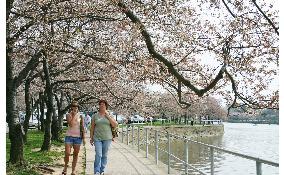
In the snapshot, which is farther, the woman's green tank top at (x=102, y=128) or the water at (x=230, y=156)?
the woman's green tank top at (x=102, y=128)

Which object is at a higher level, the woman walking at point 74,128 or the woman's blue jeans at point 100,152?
the woman walking at point 74,128

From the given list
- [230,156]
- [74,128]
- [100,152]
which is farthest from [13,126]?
[230,156]

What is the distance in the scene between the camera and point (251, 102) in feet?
30.9

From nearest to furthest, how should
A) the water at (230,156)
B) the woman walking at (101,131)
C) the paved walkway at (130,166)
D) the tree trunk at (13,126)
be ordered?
the water at (230,156) → the woman walking at (101,131) → the paved walkway at (130,166) → the tree trunk at (13,126)

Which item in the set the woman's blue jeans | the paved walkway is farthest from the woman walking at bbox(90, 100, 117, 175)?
the paved walkway

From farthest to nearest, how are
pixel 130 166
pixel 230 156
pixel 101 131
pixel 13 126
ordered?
pixel 130 166 < pixel 13 126 < pixel 101 131 < pixel 230 156

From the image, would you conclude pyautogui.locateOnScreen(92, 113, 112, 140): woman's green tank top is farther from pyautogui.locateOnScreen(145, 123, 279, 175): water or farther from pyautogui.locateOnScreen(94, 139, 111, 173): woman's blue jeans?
pyautogui.locateOnScreen(145, 123, 279, 175): water

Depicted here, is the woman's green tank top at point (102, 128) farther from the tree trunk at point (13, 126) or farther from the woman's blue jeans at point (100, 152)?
the tree trunk at point (13, 126)

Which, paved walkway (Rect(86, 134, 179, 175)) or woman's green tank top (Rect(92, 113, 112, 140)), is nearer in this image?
woman's green tank top (Rect(92, 113, 112, 140))

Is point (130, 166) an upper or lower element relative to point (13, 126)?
lower

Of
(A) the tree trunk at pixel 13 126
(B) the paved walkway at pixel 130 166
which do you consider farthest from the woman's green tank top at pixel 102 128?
(A) the tree trunk at pixel 13 126

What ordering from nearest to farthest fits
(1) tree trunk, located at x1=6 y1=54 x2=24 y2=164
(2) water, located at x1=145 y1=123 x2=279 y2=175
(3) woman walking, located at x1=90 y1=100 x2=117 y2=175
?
(2) water, located at x1=145 y1=123 x2=279 y2=175
(3) woman walking, located at x1=90 y1=100 x2=117 y2=175
(1) tree trunk, located at x1=6 y1=54 x2=24 y2=164

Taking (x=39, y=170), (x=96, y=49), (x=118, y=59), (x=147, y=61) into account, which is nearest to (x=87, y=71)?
(x=96, y=49)

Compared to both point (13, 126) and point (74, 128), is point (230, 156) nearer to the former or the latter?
point (74, 128)
